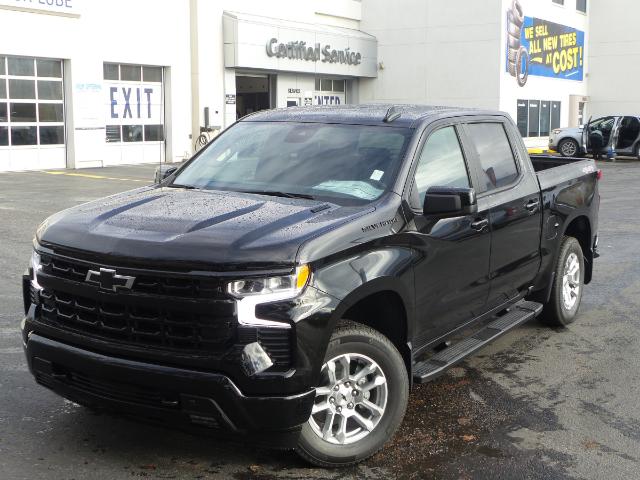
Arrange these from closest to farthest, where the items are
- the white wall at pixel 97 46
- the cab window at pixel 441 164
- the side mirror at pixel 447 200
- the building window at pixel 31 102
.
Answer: the side mirror at pixel 447 200 < the cab window at pixel 441 164 < the building window at pixel 31 102 < the white wall at pixel 97 46

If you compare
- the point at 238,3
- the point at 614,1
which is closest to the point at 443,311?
the point at 238,3

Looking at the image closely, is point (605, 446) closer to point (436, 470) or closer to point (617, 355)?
point (436, 470)

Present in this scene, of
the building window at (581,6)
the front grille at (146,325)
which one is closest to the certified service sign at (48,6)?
the front grille at (146,325)

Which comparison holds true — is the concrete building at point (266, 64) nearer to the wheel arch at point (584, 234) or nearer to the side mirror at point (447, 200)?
the wheel arch at point (584, 234)

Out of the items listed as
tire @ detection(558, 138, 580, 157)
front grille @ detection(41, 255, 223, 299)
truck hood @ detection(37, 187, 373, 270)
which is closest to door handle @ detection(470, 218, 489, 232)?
truck hood @ detection(37, 187, 373, 270)

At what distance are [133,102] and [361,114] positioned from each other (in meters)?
22.7

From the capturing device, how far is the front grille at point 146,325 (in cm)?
363

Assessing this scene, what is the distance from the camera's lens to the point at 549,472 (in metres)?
4.12

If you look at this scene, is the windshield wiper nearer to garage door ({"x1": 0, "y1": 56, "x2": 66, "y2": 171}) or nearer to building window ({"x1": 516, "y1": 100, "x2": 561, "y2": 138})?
garage door ({"x1": 0, "y1": 56, "x2": 66, "y2": 171})

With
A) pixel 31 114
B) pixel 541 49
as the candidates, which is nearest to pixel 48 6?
pixel 31 114

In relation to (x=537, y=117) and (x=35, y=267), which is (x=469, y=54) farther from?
(x=35, y=267)

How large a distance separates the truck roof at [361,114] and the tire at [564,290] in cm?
165

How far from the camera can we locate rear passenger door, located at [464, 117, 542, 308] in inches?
212

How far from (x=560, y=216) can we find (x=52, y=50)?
20.5 m
